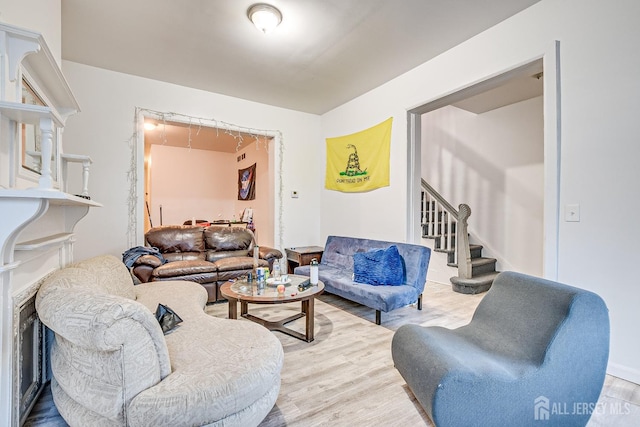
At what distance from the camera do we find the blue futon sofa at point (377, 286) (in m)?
2.83

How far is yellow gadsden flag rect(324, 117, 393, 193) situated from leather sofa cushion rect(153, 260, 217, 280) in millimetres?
2252

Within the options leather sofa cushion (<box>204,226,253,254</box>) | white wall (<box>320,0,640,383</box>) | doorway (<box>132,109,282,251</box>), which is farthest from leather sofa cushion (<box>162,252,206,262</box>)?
white wall (<box>320,0,640,383</box>)

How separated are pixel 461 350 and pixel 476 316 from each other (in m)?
0.45

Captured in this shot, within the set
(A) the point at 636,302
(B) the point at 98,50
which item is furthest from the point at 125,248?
(A) the point at 636,302

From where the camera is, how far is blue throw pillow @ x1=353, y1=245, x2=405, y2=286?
3100mm

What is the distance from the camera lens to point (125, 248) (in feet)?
11.8

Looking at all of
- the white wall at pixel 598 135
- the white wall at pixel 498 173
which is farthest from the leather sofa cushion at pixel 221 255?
the white wall at pixel 498 173

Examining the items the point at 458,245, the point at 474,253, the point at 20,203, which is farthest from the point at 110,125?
the point at 474,253

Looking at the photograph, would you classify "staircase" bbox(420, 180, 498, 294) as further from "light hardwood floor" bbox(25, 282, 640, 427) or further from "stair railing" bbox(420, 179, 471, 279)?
"light hardwood floor" bbox(25, 282, 640, 427)

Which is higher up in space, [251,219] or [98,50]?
[98,50]

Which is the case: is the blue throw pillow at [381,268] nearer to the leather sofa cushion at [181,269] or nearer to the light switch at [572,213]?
the light switch at [572,213]

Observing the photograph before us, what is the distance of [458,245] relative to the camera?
14.0 feet

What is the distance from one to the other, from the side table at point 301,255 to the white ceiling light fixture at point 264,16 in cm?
286

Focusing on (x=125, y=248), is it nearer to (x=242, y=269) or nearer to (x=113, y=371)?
(x=242, y=269)
